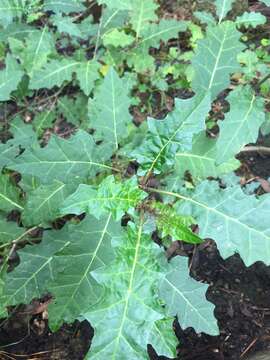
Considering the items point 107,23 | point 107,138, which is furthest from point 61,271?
point 107,23

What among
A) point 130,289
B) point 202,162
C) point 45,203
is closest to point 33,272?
point 45,203

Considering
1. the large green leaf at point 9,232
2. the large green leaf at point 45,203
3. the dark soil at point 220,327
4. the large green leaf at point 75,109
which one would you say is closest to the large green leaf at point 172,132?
the large green leaf at point 45,203

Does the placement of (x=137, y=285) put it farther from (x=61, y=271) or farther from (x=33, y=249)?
(x=33, y=249)

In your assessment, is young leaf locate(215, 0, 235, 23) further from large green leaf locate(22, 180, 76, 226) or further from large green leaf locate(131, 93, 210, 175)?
large green leaf locate(22, 180, 76, 226)

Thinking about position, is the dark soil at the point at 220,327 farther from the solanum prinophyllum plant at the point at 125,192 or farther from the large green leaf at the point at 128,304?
the large green leaf at the point at 128,304

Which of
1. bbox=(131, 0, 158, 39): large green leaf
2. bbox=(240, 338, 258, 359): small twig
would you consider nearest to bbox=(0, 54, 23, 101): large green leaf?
bbox=(131, 0, 158, 39): large green leaf

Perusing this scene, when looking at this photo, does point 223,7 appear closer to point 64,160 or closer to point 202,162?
point 202,162
